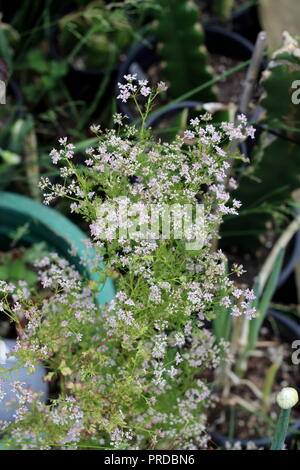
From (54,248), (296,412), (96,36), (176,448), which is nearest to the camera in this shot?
(176,448)

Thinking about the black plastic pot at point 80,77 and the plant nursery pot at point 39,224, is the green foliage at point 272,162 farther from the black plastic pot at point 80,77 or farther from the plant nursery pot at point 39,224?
the black plastic pot at point 80,77

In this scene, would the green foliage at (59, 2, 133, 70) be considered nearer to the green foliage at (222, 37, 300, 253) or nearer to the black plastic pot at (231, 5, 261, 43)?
the black plastic pot at (231, 5, 261, 43)

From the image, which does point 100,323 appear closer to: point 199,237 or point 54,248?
point 199,237

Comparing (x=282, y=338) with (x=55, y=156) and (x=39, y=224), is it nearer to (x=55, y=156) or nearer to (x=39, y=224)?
(x=39, y=224)

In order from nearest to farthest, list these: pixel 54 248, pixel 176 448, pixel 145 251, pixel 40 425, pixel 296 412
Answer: pixel 145 251 < pixel 40 425 < pixel 176 448 < pixel 54 248 < pixel 296 412

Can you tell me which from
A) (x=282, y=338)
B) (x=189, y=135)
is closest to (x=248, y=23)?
(x=282, y=338)
